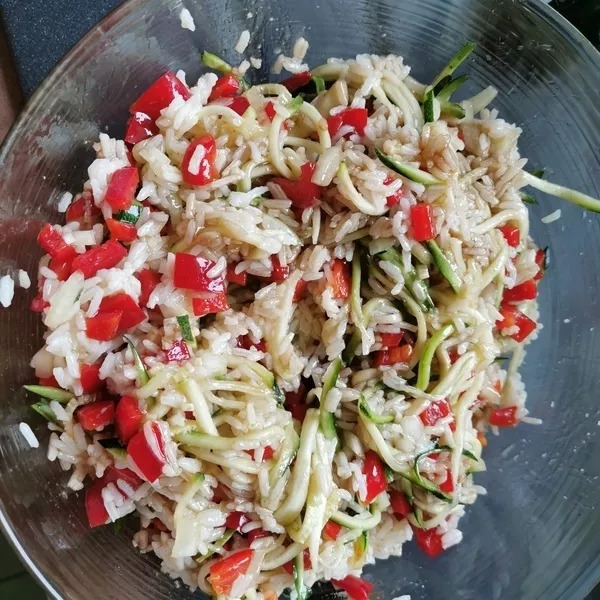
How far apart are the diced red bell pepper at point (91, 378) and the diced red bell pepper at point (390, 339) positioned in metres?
0.78

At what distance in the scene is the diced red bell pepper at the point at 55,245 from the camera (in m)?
1.90

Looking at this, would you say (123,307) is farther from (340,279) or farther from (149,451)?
(340,279)

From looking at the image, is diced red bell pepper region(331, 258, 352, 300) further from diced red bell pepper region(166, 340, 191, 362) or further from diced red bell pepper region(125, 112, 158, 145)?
diced red bell pepper region(125, 112, 158, 145)

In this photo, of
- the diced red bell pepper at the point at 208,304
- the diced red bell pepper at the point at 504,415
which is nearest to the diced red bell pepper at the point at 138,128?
the diced red bell pepper at the point at 208,304

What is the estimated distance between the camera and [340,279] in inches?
80.0

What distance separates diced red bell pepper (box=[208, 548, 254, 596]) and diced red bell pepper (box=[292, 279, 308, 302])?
703 mm

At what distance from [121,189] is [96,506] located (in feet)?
2.79

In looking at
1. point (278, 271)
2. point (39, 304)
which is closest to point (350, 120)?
point (278, 271)

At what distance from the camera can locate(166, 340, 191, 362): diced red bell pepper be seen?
6.09 feet

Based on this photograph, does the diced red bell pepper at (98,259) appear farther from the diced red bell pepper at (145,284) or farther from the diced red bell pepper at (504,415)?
the diced red bell pepper at (504,415)

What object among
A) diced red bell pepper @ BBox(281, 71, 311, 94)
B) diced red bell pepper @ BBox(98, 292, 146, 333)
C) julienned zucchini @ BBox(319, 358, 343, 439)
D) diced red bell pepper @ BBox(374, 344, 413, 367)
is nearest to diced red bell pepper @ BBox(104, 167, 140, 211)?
diced red bell pepper @ BBox(98, 292, 146, 333)

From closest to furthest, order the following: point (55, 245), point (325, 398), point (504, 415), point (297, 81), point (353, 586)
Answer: point (55, 245) → point (325, 398) → point (297, 81) → point (353, 586) → point (504, 415)

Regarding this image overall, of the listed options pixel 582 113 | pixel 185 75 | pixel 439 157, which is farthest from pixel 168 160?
pixel 582 113

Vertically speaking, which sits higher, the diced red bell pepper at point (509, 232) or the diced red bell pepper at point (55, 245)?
the diced red bell pepper at point (509, 232)
